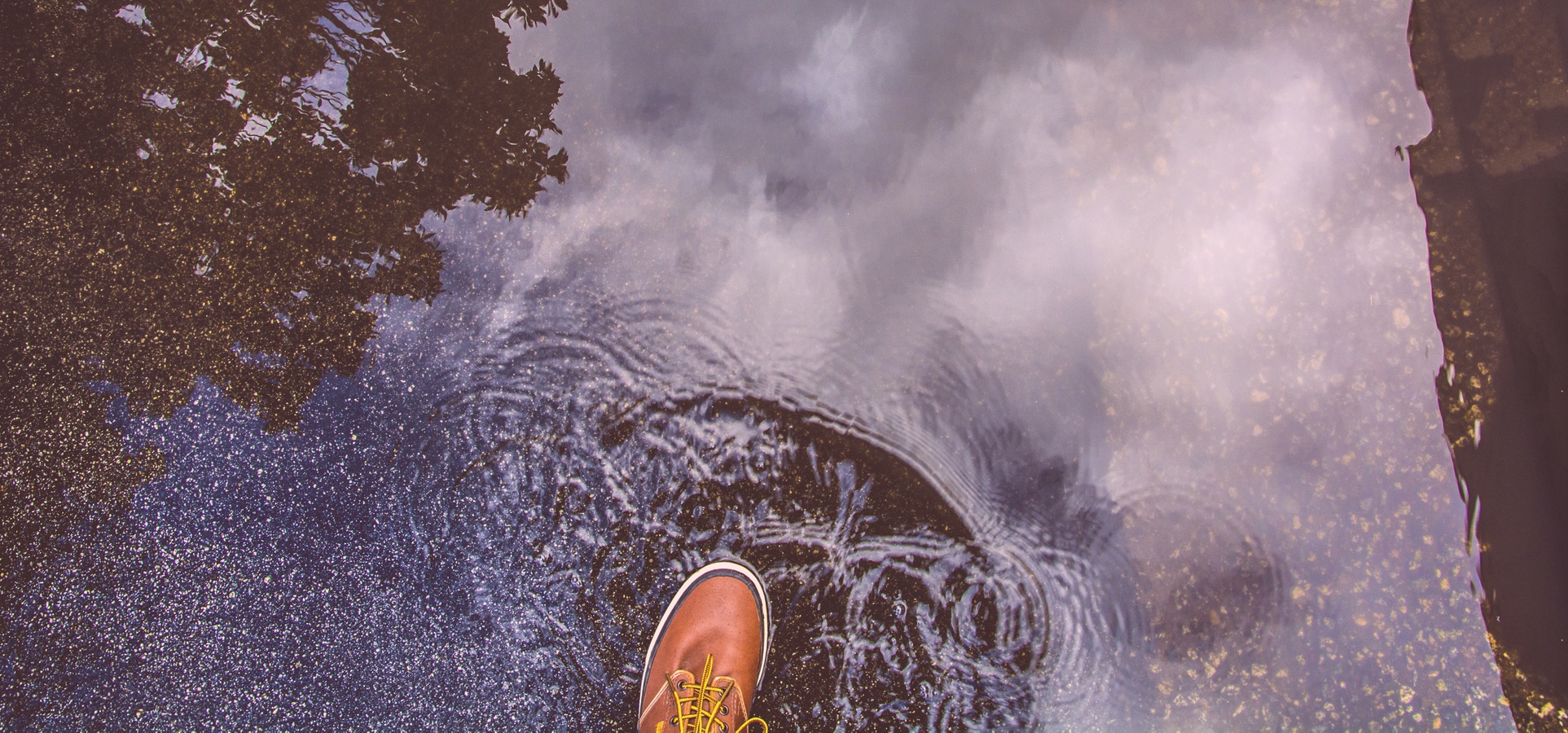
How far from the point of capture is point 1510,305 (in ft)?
4.70

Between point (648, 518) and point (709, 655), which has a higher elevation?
point (648, 518)

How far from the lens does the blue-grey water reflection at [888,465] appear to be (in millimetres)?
1412

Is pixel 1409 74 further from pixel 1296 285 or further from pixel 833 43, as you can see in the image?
pixel 833 43

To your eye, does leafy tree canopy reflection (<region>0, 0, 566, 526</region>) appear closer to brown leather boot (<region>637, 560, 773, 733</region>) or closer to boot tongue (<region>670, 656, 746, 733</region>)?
brown leather boot (<region>637, 560, 773, 733</region>)

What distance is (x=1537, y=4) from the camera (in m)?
1.48

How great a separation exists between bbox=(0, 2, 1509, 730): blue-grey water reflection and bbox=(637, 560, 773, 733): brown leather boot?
0.23 ft

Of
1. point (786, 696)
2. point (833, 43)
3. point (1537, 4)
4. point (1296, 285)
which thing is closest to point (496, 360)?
point (786, 696)

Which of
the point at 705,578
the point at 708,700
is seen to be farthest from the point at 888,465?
the point at 708,700

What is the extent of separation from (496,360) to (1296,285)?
2388 mm

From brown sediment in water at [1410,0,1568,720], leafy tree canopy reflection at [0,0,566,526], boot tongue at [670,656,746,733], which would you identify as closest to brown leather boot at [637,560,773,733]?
boot tongue at [670,656,746,733]

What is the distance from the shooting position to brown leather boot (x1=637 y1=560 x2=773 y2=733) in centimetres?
Result: 140

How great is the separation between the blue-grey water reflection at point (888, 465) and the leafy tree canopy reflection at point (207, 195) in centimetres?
15

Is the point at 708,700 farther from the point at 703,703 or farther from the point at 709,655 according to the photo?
the point at 709,655

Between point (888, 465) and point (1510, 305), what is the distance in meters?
1.88
